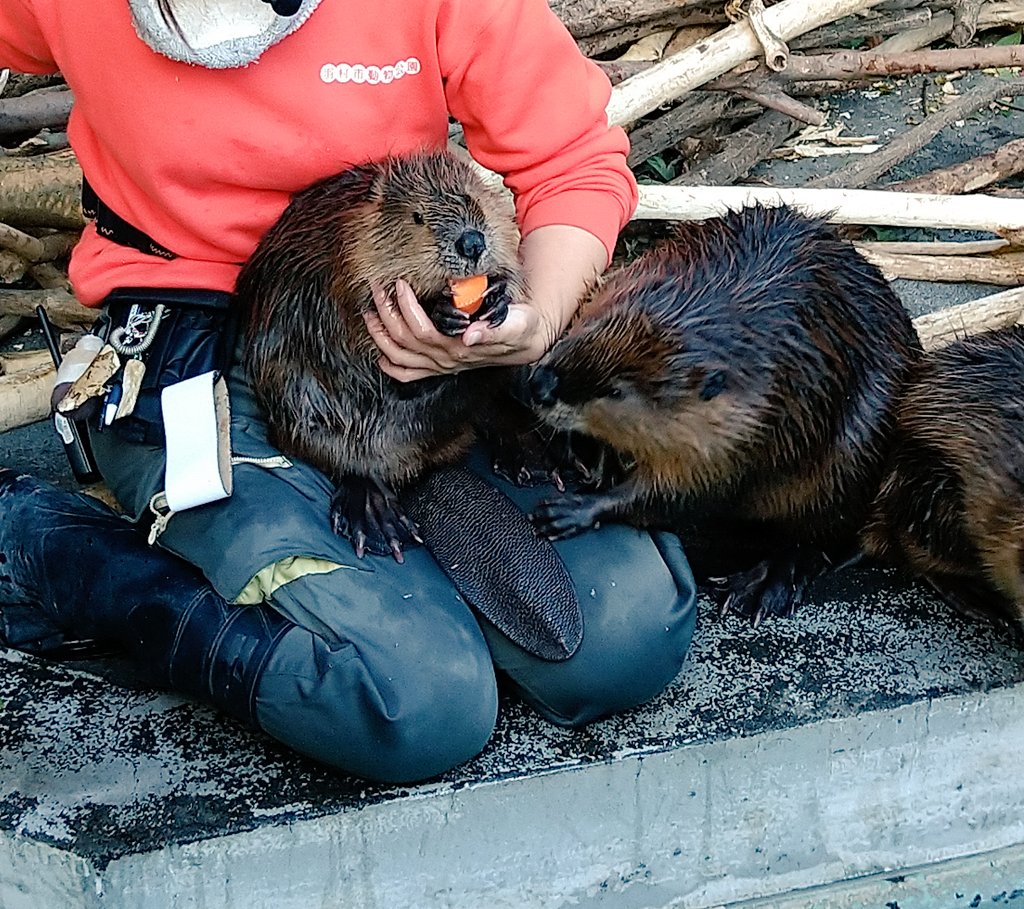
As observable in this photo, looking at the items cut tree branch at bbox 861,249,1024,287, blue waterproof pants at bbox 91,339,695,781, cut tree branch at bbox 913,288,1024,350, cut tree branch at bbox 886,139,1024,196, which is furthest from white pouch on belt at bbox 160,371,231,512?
cut tree branch at bbox 886,139,1024,196

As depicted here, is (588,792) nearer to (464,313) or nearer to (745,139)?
(464,313)

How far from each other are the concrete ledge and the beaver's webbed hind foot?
269mm

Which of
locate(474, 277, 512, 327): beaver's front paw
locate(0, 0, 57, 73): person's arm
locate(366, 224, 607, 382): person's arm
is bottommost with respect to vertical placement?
locate(366, 224, 607, 382): person's arm

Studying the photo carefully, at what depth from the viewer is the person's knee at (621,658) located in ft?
5.74

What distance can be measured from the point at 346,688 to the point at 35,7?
0.94 m

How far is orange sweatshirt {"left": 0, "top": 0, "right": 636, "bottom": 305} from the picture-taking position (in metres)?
1.74

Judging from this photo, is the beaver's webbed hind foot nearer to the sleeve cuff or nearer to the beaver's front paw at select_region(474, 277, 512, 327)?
the beaver's front paw at select_region(474, 277, 512, 327)

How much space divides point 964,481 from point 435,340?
0.83 metres

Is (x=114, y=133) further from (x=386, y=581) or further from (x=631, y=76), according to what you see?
(x=631, y=76)

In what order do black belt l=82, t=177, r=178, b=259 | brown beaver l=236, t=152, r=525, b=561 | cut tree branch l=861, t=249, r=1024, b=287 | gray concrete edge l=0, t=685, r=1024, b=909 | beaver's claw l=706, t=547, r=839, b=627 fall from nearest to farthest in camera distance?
gray concrete edge l=0, t=685, r=1024, b=909 → brown beaver l=236, t=152, r=525, b=561 → black belt l=82, t=177, r=178, b=259 → beaver's claw l=706, t=547, r=839, b=627 → cut tree branch l=861, t=249, r=1024, b=287

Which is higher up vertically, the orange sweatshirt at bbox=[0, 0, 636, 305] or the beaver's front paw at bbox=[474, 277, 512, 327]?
the orange sweatshirt at bbox=[0, 0, 636, 305]

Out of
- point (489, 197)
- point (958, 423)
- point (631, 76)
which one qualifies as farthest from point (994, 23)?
point (489, 197)

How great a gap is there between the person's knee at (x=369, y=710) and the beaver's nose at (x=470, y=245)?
1.61 feet

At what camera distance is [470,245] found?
1.70m
